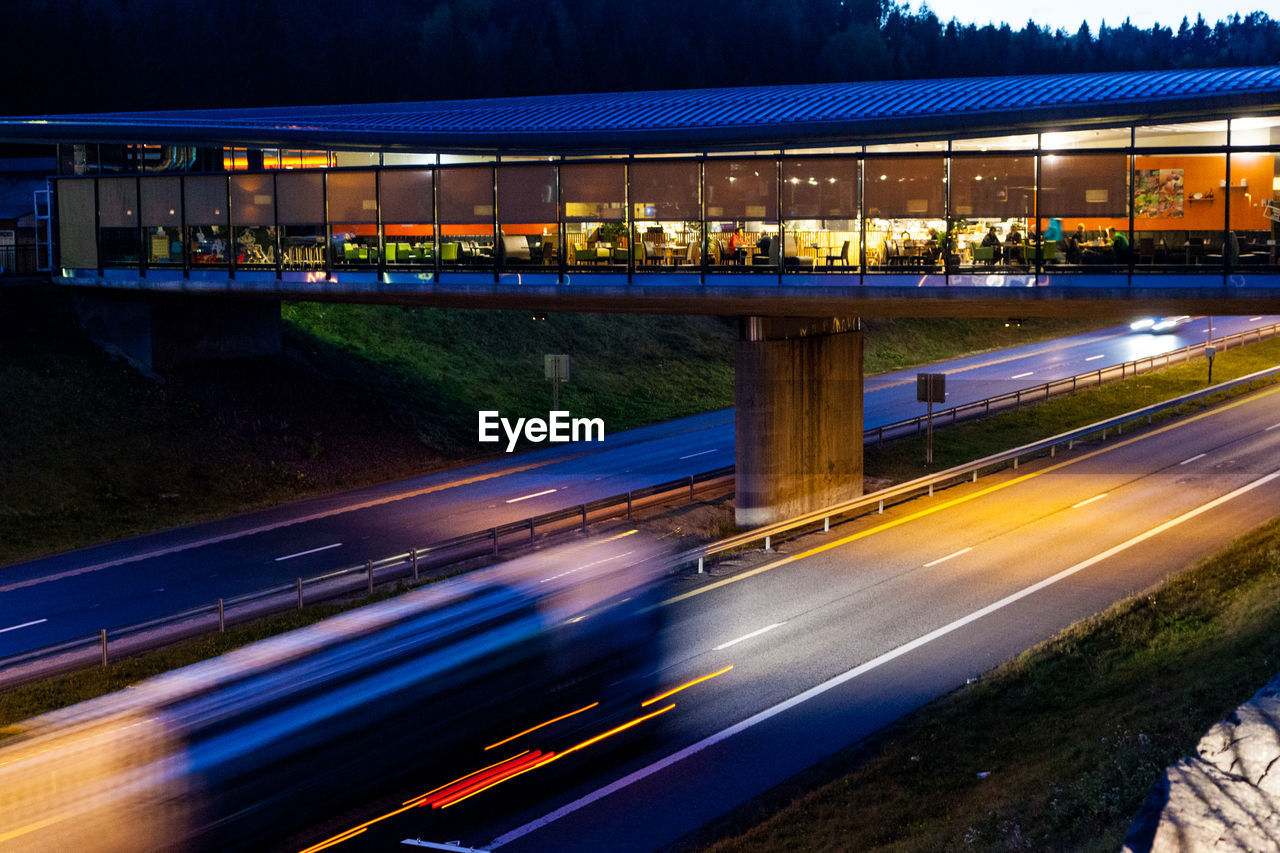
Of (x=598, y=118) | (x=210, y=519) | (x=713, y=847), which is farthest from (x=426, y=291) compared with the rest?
(x=713, y=847)

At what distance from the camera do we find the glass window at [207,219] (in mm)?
37875

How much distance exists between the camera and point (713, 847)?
1584 centimetres

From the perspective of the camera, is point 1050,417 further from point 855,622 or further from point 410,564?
point 410,564

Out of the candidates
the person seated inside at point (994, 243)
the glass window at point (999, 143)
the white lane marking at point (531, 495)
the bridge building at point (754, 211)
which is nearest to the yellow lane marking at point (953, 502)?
the bridge building at point (754, 211)

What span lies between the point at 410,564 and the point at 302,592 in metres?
2.95

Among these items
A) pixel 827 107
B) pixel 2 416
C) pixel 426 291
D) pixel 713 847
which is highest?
pixel 827 107

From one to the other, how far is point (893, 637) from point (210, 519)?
18.9m

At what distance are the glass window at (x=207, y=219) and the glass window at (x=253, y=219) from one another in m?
0.43

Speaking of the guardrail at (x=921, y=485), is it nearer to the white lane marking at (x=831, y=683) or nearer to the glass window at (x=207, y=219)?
the white lane marking at (x=831, y=683)

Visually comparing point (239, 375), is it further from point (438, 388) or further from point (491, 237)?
point (491, 237)

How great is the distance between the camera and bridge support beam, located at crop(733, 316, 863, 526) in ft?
112

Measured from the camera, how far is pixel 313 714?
2066 centimetres

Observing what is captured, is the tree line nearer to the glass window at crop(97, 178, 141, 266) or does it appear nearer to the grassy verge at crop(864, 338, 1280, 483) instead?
the glass window at crop(97, 178, 141, 266)

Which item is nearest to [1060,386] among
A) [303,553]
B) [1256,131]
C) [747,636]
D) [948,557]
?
[948,557]
